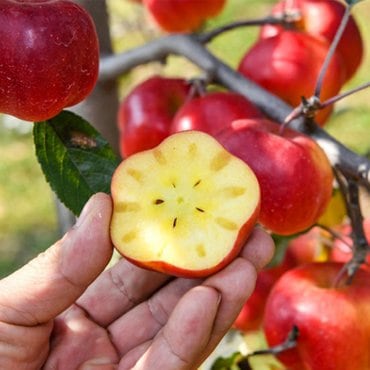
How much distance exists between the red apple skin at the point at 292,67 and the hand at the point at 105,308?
345 mm

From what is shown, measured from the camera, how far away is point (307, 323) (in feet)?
3.37

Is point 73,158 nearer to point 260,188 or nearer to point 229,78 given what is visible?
point 260,188

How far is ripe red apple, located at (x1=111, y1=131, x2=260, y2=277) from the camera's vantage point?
2.76 feet

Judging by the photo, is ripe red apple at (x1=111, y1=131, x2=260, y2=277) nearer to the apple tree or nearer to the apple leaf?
the apple tree

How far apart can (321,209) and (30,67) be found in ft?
1.34

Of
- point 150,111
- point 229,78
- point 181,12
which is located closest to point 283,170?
point 229,78

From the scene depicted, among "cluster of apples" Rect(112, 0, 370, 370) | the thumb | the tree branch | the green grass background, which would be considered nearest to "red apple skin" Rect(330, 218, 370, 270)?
"cluster of apples" Rect(112, 0, 370, 370)

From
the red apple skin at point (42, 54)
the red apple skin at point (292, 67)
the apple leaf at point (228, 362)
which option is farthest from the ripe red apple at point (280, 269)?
the red apple skin at point (42, 54)

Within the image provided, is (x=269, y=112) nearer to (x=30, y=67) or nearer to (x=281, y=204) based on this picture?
(x=281, y=204)

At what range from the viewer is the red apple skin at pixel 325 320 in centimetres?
101

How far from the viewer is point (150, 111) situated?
4.09 ft

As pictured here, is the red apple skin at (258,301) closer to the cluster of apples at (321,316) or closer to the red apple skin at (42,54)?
the cluster of apples at (321,316)

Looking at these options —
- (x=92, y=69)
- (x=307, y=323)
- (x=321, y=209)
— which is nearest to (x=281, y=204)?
(x=321, y=209)

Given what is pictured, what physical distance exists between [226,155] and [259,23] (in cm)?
43
